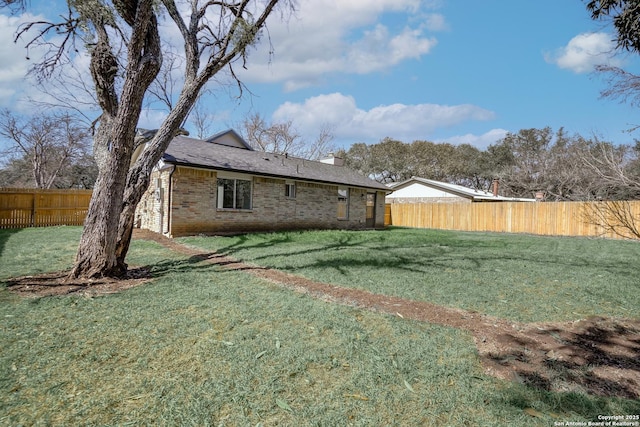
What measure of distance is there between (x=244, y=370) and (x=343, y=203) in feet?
55.3

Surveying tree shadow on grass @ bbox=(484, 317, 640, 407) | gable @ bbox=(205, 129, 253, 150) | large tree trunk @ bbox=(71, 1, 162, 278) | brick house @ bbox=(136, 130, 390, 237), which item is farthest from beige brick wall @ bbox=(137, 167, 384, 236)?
tree shadow on grass @ bbox=(484, 317, 640, 407)

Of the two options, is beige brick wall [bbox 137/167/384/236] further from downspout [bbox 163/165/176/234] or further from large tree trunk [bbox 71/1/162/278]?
large tree trunk [bbox 71/1/162/278]

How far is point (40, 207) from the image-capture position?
578 inches

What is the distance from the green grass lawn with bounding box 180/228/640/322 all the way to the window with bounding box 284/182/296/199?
4.57 m

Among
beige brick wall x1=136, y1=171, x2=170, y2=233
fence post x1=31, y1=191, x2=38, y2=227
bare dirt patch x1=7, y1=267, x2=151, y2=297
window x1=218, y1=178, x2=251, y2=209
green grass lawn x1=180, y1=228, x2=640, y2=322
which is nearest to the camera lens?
bare dirt patch x1=7, y1=267, x2=151, y2=297

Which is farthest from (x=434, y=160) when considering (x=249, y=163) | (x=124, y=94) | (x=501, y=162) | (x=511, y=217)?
(x=124, y=94)

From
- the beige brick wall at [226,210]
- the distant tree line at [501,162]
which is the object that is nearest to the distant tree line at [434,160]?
the distant tree line at [501,162]

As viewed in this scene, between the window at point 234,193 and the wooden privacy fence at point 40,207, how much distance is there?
7.68 meters

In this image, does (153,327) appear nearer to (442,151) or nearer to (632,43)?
(632,43)

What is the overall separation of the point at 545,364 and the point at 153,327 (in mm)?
4041

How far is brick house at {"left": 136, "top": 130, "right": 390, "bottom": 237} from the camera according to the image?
473 inches

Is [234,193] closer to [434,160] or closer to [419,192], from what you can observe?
[419,192]

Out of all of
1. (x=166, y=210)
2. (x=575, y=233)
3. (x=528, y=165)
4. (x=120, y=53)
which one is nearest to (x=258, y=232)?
(x=166, y=210)

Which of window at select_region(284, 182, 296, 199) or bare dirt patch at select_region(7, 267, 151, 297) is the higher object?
window at select_region(284, 182, 296, 199)
